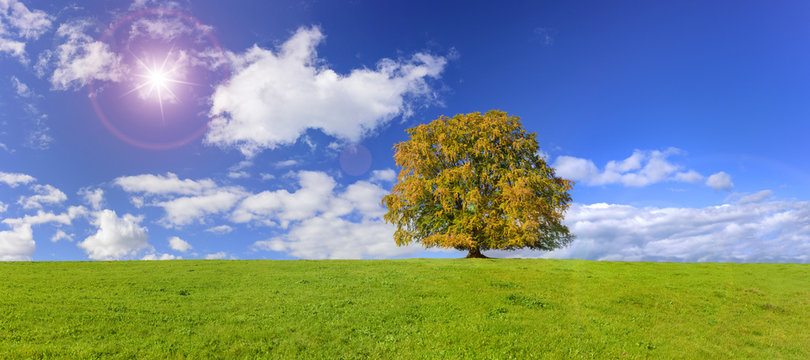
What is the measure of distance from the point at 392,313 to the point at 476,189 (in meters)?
21.8

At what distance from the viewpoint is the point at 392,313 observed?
1606 cm

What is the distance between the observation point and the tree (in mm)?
35656

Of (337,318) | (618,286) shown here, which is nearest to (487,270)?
(618,286)

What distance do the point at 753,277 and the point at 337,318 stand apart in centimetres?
3081

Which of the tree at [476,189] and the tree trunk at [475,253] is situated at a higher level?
the tree at [476,189]

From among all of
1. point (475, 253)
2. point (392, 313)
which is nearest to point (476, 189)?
point (475, 253)

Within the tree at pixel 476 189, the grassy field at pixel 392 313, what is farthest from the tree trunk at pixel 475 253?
the grassy field at pixel 392 313

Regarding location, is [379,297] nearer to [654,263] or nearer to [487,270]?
[487,270]

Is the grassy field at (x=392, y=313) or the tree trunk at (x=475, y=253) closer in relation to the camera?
the grassy field at (x=392, y=313)

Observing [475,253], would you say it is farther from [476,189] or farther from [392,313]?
[392,313]

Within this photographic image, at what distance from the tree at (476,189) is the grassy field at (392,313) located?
299 inches

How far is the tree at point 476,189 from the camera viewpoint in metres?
35.7

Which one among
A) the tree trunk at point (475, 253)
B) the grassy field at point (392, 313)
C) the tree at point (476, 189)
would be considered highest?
the tree at point (476, 189)

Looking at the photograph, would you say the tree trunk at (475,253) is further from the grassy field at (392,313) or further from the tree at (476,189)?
the grassy field at (392,313)
